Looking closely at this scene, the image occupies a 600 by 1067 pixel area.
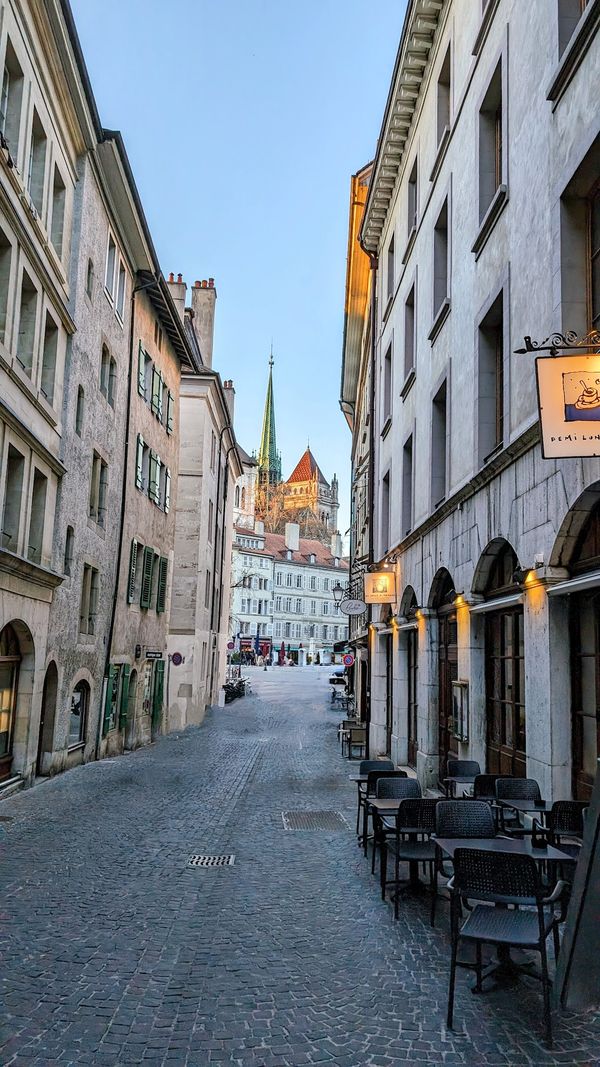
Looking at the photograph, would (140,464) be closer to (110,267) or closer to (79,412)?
(110,267)

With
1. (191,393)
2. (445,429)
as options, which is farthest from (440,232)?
(191,393)

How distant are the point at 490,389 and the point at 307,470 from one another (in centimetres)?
13604

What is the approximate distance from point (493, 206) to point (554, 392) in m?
5.16

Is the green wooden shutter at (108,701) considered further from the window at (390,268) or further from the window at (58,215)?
the window at (390,268)

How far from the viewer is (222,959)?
6.32 metres

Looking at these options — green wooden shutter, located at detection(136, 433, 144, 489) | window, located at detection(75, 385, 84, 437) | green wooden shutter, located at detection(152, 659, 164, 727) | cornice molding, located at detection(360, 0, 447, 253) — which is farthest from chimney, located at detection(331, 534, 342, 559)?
window, located at detection(75, 385, 84, 437)

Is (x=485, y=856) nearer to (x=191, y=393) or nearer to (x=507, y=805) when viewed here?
(x=507, y=805)

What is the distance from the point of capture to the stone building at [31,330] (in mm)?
12859

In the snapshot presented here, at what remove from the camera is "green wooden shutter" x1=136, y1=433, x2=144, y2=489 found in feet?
75.2

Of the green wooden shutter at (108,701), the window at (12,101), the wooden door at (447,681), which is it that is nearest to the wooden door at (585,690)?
the wooden door at (447,681)

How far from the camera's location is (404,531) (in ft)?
59.6

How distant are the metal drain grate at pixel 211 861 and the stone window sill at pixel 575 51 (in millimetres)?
8911

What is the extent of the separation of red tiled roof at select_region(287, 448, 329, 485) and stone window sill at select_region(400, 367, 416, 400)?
12633cm

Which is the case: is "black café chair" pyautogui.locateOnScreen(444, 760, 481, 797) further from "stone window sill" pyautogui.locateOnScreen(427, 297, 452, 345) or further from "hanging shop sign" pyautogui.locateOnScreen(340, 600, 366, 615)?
"hanging shop sign" pyautogui.locateOnScreen(340, 600, 366, 615)
